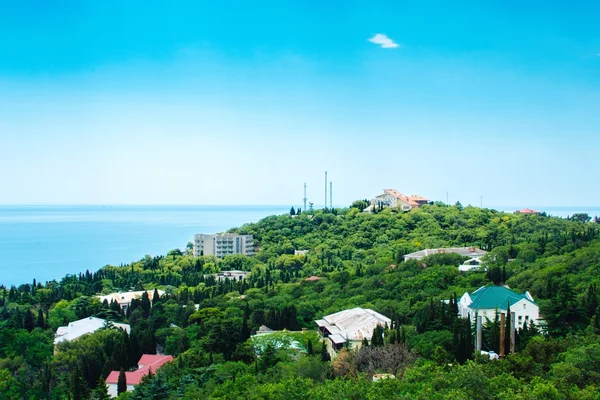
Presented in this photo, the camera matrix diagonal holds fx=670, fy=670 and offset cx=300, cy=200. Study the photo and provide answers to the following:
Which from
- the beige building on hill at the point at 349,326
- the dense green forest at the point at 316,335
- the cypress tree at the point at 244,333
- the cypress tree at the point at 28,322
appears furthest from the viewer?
the cypress tree at the point at 28,322

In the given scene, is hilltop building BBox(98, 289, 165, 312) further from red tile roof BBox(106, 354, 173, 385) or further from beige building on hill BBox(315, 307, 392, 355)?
beige building on hill BBox(315, 307, 392, 355)

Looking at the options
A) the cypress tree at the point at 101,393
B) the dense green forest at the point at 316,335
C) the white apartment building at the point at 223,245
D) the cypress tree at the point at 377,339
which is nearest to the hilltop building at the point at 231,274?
the dense green forest at the point at 316,335

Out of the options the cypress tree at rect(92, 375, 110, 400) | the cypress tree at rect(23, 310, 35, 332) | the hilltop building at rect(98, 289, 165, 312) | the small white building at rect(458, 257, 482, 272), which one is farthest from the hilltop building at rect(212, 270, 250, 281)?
the cypress tree at rect(92, 375, 110, 400)

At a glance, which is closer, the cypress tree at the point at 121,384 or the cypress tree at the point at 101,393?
the cypress tree at the point at 101,393

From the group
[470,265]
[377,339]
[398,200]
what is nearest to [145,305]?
[470,265]

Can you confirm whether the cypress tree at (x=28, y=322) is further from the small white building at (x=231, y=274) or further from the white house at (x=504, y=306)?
the small white building at (x=231, y=274)

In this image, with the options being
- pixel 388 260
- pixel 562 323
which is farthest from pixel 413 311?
pixel 388 260
